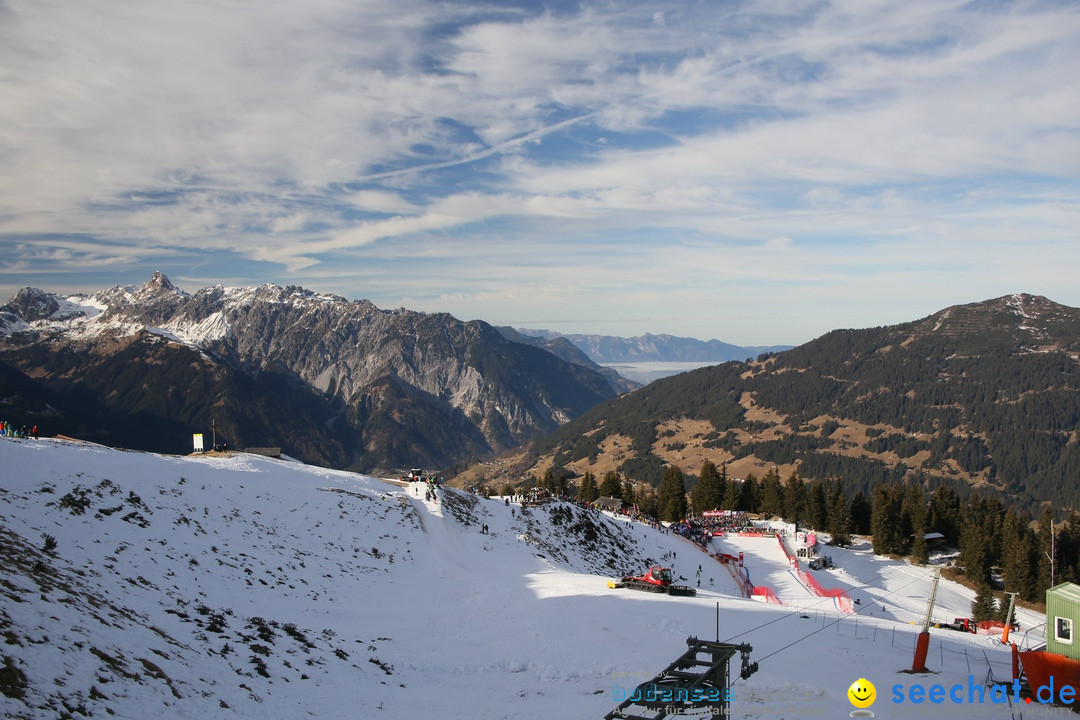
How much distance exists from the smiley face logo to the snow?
333 mm

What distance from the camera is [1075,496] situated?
198 metres

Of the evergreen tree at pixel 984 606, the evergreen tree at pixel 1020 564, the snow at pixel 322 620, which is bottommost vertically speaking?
the evergreen tree at pixel 984 606

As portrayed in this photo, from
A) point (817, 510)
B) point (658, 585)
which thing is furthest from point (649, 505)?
point (658, 585)

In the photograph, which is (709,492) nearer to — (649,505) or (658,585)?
(649,505)

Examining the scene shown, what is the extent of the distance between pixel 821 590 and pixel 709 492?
37.3 m

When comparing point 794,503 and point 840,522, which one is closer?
point 840,522

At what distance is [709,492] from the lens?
88.4 metres

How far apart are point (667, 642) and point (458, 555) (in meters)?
20.1

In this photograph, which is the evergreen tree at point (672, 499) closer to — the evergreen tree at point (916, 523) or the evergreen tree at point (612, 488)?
the evergreen tree at point (612, 488)

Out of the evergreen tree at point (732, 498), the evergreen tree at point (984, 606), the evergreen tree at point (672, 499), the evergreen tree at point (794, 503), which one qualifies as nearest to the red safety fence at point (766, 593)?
the evergreen tree at point (984, 606)

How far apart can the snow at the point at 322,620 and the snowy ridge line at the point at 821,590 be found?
2260mm

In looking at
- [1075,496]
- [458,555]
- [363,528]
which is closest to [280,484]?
[363,528]

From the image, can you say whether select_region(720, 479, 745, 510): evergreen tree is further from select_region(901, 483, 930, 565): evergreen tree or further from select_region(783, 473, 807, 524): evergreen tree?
select_region(901, 483, 930, 565): evergreen tree

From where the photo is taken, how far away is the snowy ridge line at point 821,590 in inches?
1825
